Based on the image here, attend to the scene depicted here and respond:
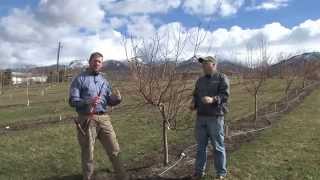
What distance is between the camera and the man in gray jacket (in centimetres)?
794

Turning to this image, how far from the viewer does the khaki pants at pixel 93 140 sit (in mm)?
7797

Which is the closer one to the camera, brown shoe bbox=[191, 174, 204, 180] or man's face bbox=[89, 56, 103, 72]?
man's face bbox=[89, 56, 103, 72]

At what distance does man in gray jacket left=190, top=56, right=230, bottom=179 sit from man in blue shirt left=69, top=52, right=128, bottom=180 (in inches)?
49.4

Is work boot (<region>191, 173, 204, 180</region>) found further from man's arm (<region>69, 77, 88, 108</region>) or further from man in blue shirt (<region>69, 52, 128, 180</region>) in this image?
man's arm (<region>69, 77, 88, 108</region>)

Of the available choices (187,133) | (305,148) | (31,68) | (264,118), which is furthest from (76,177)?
(31,68)

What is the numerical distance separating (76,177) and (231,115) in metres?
14.0

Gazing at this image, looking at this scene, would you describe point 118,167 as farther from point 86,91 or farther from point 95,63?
point 95,63

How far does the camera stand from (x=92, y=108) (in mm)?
7750

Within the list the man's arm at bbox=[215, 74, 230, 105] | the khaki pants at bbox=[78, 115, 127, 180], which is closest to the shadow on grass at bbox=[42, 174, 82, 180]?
the khaki pants at bbox=[78, 115, 127, 180]

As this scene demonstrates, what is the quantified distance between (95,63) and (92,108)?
25.5 inches

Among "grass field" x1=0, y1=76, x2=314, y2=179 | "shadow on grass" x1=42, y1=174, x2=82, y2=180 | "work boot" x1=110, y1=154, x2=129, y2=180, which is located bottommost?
"shadow on grass" x1=42, y1=174, x2=82, y2=180

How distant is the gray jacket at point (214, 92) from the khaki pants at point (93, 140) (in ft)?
4.63

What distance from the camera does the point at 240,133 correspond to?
1480cm

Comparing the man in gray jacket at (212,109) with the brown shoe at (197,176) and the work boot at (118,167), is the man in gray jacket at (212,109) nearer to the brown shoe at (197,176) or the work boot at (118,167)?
the brown shoe at (197,176)
